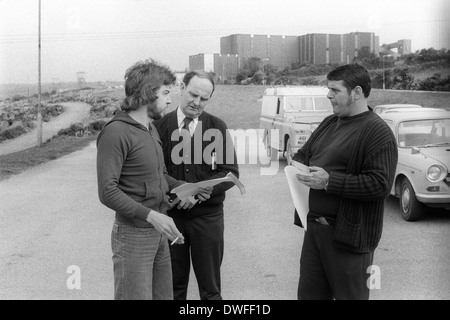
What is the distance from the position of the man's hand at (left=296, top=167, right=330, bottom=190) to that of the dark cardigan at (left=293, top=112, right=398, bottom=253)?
0.09 feet

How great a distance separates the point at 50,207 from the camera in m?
8.25

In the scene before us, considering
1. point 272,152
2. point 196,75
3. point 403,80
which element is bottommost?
point 272,152

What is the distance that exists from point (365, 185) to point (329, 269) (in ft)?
1.50

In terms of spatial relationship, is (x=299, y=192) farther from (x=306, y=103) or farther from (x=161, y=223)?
(x=306, y=103)

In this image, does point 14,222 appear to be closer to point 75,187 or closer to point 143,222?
point 75,187

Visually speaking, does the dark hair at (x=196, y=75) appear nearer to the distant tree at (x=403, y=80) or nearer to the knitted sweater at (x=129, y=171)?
the knitted sweater at (x=129, y=171)

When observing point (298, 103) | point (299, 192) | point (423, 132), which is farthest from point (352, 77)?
point (298, 103)

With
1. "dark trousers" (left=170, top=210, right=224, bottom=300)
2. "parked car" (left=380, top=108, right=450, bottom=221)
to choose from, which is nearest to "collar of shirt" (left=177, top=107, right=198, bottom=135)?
"dark trousers" (left=170, top=210, right=224, bottom=300)

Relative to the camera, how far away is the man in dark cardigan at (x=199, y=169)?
3322mm

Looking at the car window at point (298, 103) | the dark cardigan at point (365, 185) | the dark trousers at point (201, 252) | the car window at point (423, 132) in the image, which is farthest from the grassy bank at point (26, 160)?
the dark cardigan at point (365, 185)

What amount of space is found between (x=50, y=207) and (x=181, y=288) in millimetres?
Result: 5275

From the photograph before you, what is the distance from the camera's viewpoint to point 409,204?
7156 mm

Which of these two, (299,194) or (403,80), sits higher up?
(403,80)

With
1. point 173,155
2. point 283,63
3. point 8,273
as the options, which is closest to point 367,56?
point 283,63
